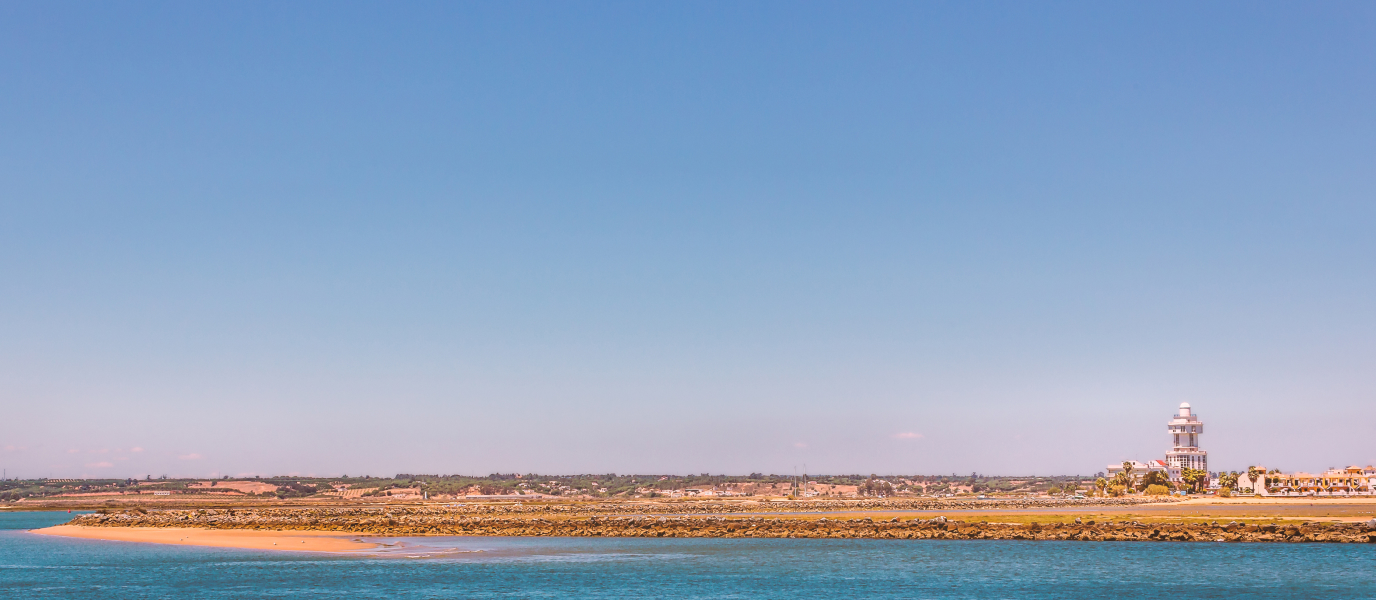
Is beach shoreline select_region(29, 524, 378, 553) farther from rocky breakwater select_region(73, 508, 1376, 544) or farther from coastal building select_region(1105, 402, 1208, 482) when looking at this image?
coastal building select_region(1105, 402, 1208, 482)

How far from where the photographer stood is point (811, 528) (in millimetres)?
87562

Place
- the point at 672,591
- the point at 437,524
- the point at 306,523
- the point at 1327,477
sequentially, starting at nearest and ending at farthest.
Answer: the point at 672,591 → the point at 437,524 → the point at 306,523 → the point at 1327,477

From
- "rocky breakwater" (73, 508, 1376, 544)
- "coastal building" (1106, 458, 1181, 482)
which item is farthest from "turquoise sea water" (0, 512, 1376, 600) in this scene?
"coastal building" (1106, 458, 1181, 482)

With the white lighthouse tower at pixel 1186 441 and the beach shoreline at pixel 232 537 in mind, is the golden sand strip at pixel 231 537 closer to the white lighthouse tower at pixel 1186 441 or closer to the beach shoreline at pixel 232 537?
the beach shoreline at pixel 232 537

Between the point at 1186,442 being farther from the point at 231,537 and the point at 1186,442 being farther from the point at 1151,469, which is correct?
the point at 231,537

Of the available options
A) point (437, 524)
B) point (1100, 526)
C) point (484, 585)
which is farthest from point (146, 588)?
point (1100, 526)

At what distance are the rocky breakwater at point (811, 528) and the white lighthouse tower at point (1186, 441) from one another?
11689 centimetres

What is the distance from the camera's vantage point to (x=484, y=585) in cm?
5366

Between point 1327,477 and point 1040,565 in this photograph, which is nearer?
point 1040,565

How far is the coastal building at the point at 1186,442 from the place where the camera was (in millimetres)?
190000

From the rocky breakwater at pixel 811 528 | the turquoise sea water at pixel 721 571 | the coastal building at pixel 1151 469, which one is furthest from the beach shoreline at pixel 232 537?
the coastal building at pixel 1151 469

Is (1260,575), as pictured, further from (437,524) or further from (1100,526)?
(437,524)

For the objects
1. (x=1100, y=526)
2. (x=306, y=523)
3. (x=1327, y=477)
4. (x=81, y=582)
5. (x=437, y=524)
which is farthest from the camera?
(x=1327, y=477)

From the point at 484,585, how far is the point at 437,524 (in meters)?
44.2
